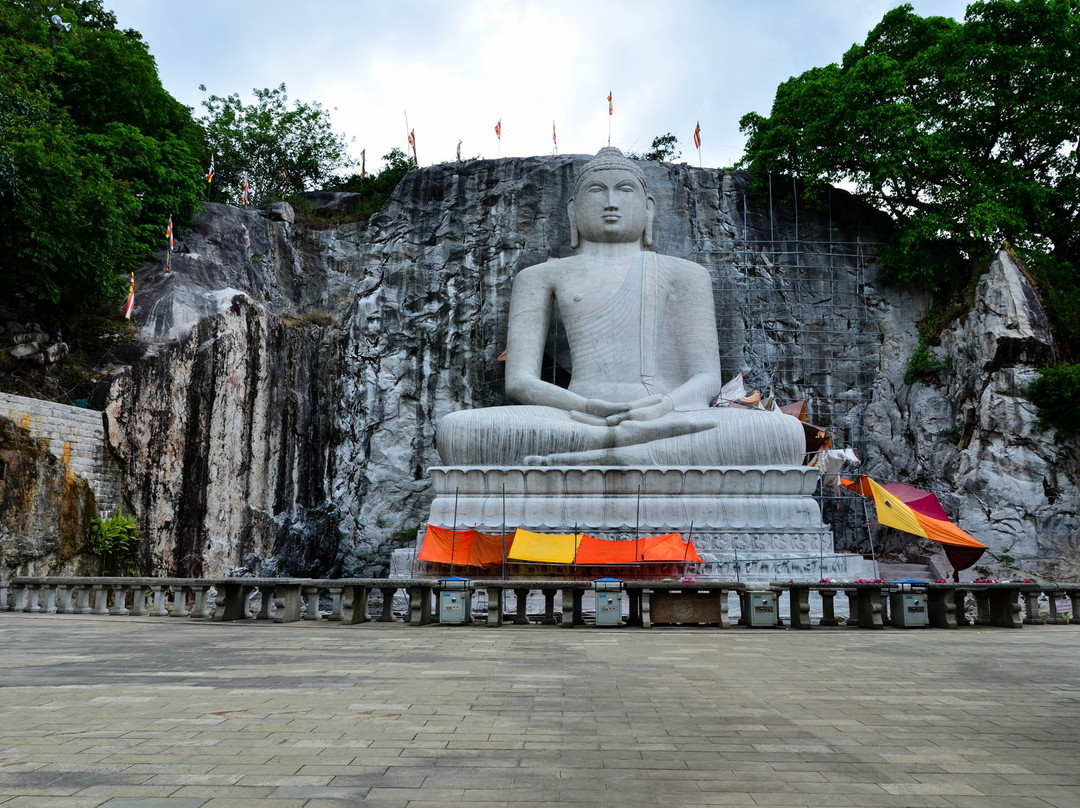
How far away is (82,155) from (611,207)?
921cm

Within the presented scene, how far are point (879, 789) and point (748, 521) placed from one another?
10.00 m

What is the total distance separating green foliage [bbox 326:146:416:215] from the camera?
66.2ft

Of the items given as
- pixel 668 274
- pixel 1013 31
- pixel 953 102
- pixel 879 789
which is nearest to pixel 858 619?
pixel 879 789

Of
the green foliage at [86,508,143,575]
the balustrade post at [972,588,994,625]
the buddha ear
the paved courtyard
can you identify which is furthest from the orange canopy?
the buddha ear

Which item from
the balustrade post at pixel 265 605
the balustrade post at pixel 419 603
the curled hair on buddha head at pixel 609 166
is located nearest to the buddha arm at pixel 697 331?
the curled hair on buddha head at pixel 609 166

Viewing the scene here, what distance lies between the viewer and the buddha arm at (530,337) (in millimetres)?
14484

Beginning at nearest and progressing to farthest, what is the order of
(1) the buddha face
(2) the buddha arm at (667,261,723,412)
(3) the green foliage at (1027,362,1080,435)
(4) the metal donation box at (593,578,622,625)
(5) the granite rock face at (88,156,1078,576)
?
(4) the metal donation box at (593,578,622,625) < (3) the green foliage at (1027,362,1080,435) < (5) the granite rock face at (88,156,1078,576) < (2) the buddha arm at (667,261,723,412) < (1) the buddha face

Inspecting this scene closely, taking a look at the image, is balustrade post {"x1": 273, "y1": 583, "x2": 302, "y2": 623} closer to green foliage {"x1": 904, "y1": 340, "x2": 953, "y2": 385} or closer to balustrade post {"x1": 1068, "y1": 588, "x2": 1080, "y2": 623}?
balustrade post {"x1": 1068, "y1": 588, "x2": 1080, "y2": 623}

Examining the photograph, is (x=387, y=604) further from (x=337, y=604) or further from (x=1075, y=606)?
(x=1075, y=606)

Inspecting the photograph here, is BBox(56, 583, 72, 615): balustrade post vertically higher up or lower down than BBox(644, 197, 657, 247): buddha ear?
lower down

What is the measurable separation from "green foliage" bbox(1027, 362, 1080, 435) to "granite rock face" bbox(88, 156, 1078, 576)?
9.6 inches

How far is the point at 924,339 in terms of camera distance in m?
16.7

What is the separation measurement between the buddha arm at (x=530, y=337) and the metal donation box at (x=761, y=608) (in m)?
6.01

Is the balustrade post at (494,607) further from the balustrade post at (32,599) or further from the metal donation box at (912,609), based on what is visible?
the balustrade post at (32,599)
